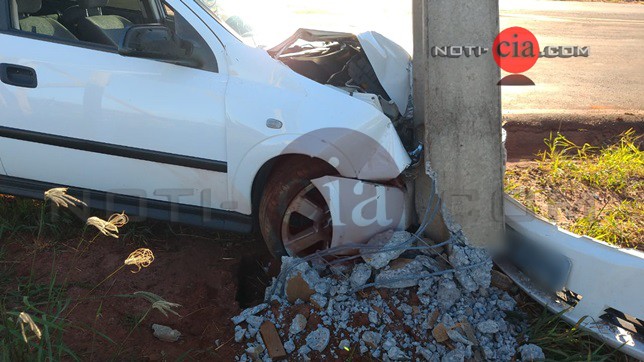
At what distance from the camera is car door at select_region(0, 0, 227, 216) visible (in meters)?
3.44

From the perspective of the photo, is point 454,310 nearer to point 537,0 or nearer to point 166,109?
point 166,109

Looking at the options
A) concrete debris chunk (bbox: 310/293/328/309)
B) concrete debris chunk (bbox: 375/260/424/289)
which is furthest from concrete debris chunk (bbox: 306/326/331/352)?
concrete debris chunk (bbox: 375/260/424/289)

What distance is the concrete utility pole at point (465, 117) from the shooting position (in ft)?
11.3

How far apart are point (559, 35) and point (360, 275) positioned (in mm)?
8175

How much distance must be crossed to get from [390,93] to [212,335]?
5.54 ft

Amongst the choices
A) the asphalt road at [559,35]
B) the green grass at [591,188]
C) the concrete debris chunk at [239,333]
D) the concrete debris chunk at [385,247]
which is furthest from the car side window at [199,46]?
the green grass at [591,188]

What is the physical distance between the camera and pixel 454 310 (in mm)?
3260

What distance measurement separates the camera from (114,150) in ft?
11.7

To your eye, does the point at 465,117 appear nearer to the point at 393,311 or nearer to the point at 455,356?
the point at 393,311

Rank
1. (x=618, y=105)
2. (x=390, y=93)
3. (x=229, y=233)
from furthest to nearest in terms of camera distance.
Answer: (x=618, y=105) < (x=229, y=233) < (x=390, y=93)

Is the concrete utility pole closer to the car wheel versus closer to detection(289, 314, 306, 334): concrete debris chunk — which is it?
the car wheel

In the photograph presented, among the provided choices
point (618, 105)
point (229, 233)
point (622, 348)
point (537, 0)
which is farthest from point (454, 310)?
point (537, 0)

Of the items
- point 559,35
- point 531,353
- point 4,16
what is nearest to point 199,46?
point 4,16

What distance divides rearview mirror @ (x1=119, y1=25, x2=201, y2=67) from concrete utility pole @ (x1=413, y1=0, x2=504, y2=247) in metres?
1.28
